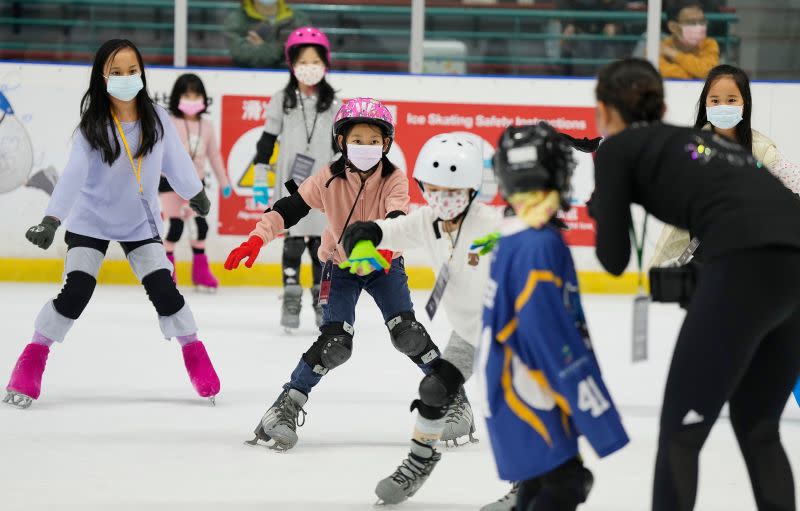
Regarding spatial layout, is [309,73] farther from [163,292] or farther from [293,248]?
[163,292]

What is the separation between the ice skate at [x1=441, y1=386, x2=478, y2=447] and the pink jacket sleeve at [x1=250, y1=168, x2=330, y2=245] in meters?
0.85

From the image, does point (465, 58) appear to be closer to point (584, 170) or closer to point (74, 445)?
point (584, 170)

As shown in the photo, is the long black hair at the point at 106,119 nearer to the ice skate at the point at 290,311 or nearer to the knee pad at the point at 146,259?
the knee pad at the point at 146,259

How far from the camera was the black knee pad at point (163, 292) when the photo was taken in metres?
5.17

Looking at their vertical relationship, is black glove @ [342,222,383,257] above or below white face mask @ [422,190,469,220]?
below

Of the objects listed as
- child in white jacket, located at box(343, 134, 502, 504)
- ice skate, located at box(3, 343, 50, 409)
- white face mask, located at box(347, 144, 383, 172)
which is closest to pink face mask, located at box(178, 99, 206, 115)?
ice skate, located at box(3, 343, 50, 409)

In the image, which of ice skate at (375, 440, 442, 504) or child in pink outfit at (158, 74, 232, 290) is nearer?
ice skate at (375, 440, 442, 504)

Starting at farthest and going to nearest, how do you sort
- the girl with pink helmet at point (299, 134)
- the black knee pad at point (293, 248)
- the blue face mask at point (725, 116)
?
1. the black knee pad at point (293, 248)
2. the girl with pink helmet at point (299, 134)
3. the blue face mask at point (725, 116)

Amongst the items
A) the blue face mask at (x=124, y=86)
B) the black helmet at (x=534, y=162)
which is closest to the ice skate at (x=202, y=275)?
the blue face mask at (x=124, y=86)

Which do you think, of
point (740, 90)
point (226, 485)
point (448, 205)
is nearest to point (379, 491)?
point (226, 485)

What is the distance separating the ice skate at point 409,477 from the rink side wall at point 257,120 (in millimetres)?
5594

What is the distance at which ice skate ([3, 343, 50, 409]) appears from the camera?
16.8 ft

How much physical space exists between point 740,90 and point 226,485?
2.43 metres

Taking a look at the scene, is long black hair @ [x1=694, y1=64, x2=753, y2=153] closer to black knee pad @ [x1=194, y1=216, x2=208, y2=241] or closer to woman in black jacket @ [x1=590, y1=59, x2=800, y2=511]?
woman in black jacket @ [x1=590, y1=59, x2=800, y2=511]
